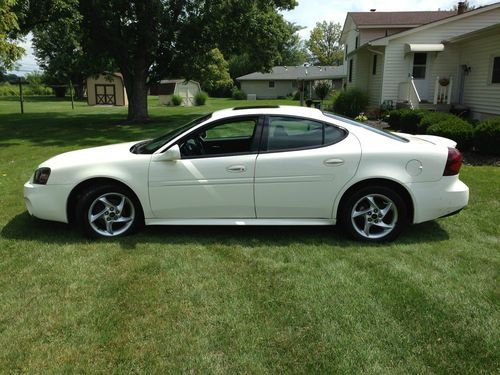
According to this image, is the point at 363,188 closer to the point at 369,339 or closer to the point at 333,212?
the point at 333,212

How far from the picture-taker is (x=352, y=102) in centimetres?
2316

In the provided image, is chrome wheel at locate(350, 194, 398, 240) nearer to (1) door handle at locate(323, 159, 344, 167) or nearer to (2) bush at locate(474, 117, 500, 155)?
(1) door handle at locate(323, 159, 344, 167)

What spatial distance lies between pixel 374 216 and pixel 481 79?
15754 mm

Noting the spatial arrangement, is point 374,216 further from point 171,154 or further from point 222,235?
point 171,154

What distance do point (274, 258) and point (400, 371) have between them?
1989 mm

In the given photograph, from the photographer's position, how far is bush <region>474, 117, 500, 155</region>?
998cm

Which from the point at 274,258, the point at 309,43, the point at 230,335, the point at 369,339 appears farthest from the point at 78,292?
the point at 309,43

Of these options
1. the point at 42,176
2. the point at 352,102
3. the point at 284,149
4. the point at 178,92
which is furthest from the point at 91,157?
the point at 178,92

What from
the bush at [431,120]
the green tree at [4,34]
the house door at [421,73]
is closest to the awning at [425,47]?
the house door at [421,73]

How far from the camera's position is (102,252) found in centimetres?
488

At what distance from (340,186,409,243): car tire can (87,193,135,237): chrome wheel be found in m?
2.42

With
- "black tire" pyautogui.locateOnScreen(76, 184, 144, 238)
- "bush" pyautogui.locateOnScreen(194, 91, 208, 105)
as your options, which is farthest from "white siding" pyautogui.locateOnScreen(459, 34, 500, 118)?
"bush" pyautogui.locateOnScreen(194, 91, 208, 105)

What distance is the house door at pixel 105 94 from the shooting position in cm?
4616

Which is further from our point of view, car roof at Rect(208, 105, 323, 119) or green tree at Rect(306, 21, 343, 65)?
green tree at Rect(306, 21, 343, 65)
